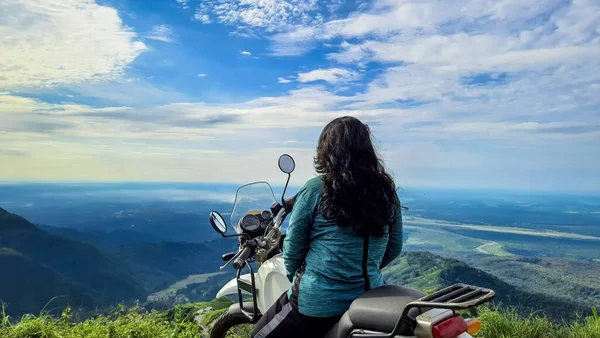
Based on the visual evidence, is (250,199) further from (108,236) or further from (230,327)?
(108,236)

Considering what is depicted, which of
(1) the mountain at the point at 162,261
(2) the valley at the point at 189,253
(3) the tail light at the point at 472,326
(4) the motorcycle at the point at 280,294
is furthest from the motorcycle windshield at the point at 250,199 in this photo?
(1) the mountain at the point at 162,261

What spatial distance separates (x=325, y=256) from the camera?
2697 millimetres

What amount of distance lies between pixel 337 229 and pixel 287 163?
3.44 feet

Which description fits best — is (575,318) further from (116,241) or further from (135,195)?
(135,195)

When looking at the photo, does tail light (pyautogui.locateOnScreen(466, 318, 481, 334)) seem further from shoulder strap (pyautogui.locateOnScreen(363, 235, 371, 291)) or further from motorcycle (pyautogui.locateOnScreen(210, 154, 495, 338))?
shoulder strap (pyautogui.locateOnScreen(363, 235, 371, 291))

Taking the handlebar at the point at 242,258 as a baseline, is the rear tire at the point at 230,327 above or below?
below

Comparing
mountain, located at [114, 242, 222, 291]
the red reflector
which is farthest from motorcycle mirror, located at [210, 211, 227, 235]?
mountain, located at [114, 242, 222, 291]

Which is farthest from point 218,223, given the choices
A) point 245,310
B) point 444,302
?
point 444,302

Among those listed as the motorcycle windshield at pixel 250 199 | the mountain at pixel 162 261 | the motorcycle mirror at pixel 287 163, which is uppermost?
the motorcycle mirror at pixel 287 163

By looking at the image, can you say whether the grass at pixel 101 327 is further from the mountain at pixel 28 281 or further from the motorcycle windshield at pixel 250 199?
the mountain at pixel 28 281

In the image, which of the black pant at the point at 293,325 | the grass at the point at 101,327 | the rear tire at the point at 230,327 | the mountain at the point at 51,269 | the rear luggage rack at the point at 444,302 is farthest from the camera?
the mountain at the point at 51,269

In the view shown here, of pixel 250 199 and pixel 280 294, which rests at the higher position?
pixel 250 199

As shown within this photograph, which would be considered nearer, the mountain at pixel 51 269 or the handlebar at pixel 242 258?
the handlebar at pixel 242 258

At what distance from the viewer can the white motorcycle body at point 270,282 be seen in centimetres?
342
